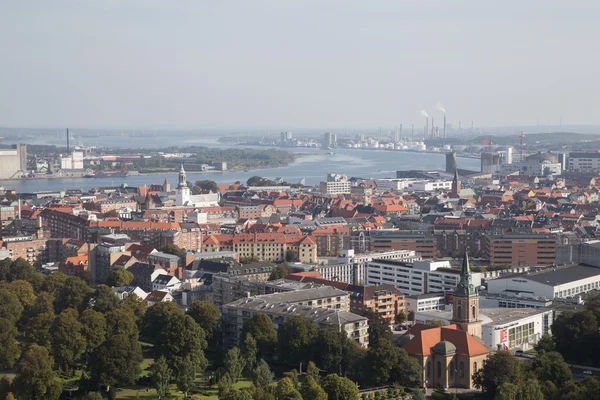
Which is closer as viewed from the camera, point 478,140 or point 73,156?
point 73,156

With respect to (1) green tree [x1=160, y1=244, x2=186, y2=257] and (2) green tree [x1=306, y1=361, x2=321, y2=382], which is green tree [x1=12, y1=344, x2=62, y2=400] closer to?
(2) green tree [x1=306, y1=361, x2=321, y2=382]

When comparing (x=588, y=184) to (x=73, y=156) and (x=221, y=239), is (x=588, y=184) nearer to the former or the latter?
(x=221, y=239)

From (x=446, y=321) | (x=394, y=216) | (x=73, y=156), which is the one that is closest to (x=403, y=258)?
(x=446, y=321)

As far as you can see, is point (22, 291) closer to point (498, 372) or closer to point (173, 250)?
point (173, 250)

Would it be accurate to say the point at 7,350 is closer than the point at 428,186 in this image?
Yes

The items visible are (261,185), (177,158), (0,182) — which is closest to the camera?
(261,185)

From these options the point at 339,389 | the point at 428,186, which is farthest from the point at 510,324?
the point at 428,186

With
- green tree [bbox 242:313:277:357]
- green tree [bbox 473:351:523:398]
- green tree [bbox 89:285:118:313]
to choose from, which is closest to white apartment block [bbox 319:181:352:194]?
green tree [bbox 89:285:118:313]
